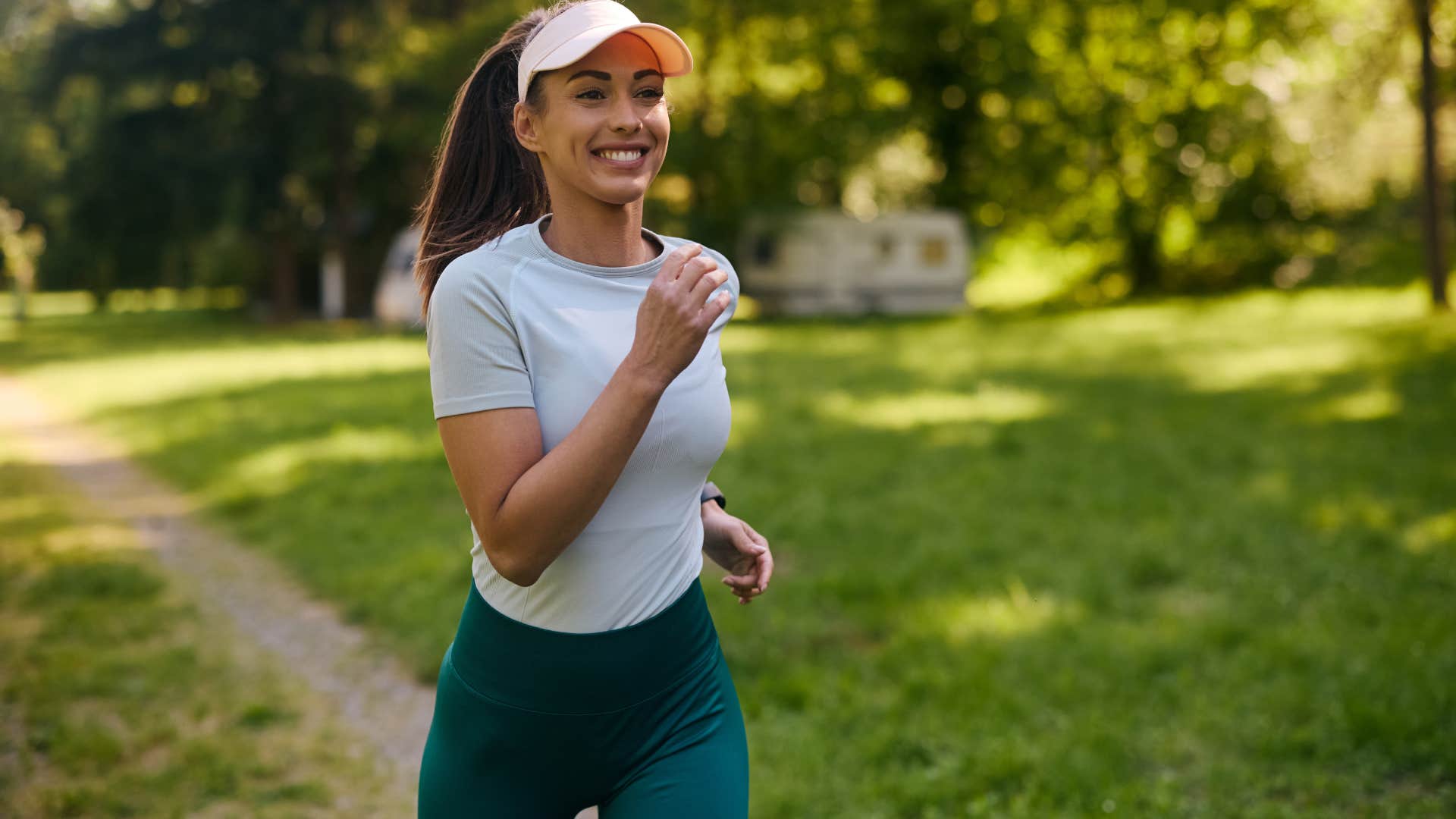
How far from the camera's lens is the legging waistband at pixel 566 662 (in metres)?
2.03

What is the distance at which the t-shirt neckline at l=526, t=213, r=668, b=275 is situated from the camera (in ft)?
6.45

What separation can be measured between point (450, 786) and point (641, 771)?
1.08ft

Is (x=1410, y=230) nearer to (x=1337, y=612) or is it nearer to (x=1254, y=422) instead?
(x=1254, y=422)

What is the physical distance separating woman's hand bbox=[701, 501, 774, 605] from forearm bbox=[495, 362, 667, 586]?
613mm

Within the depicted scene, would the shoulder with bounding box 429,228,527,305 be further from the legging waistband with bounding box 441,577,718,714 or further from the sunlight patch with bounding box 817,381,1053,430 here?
the sunlight patch with bounding box 817,381,1053,430

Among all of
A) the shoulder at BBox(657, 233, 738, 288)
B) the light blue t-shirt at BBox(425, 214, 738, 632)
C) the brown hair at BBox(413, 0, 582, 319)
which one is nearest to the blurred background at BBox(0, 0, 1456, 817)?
the light blue t-shirt at BBox(425, 214, 738, 632)

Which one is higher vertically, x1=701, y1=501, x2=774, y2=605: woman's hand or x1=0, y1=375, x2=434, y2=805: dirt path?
x1=701, y1=501, x2=774, y2=605: woman's hand

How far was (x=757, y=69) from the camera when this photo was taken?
30250mm

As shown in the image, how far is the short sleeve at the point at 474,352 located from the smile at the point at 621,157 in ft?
0.96

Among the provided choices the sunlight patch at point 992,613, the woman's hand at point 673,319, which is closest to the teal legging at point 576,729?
the woman's hand at point 673,319

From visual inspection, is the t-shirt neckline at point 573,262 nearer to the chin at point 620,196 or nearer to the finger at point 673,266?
the chin at point 620,196

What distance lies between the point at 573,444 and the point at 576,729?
1.89 ft

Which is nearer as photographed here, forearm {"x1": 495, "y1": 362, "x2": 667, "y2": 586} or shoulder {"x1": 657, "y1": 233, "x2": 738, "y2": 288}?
forearm {"x1": 495, "y1": 362, "x2": 667, "y2": 586}

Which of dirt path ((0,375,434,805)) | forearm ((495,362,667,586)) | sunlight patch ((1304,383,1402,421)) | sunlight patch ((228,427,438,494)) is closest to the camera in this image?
forearm ((495,362,667,586))
